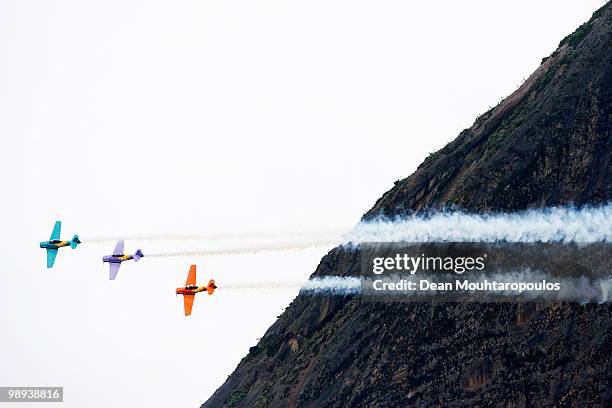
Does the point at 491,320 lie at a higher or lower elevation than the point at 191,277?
lower

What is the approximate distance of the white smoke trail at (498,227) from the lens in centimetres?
10650

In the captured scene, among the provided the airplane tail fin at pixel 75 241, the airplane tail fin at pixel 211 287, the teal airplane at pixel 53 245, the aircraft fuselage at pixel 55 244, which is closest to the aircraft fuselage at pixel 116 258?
the airplane tail fin at pixel 75 241

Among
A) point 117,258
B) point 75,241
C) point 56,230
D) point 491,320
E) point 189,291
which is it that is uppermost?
point 56,230

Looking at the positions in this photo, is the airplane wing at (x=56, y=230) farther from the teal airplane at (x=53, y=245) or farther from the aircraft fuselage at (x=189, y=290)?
the aircraft fuselage at (x=189, y=290)

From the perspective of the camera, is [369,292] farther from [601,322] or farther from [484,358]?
[601,322]

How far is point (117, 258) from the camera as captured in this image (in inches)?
5531

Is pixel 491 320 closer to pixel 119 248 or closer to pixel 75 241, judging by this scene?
pixel 119 248

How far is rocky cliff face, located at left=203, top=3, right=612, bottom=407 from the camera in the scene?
349ft

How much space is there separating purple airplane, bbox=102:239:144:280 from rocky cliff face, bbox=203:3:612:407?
18.9 meters

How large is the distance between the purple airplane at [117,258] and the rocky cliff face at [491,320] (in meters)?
18.9

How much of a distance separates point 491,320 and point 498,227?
937cm

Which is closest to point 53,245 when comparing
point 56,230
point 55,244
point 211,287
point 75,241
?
point 55,244

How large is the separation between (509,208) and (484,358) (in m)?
15.2

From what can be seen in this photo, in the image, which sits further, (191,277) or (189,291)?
(191,277)
